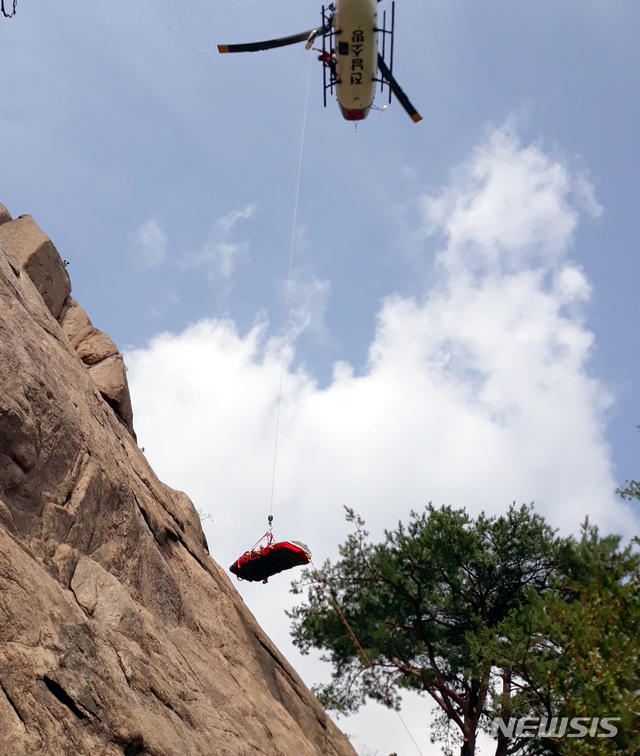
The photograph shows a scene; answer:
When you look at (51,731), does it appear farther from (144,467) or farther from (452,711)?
(452,711)

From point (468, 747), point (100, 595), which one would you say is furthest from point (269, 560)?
point (468, 747)

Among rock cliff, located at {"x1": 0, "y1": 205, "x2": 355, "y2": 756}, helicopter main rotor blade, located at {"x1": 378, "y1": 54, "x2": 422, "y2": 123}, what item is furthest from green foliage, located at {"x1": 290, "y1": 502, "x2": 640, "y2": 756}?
helicopter main rotor blade, located at {"x1": 378, "y1": 54, "x2": 422, "y2": 123}

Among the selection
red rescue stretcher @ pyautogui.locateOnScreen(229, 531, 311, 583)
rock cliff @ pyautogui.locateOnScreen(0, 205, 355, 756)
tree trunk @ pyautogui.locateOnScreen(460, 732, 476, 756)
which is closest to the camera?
rock cliff @ pyautogui.locateOnScreen(0, 205, 355, 756)

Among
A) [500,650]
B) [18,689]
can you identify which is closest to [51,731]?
[18,689]

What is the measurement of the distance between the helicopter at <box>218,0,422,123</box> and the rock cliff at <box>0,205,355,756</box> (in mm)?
7744

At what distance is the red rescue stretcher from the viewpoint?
49.4ft

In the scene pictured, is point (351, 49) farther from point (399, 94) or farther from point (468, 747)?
point (468, 747)

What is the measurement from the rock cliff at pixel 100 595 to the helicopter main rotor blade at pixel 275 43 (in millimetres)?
6350

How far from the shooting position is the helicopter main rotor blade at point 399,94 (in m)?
15.9

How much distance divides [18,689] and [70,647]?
107cm

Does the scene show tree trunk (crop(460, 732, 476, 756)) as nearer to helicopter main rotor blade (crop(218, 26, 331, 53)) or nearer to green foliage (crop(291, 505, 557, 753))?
green foliage (crop(291, 505, 557, 753))

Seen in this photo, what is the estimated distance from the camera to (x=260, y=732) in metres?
11.3

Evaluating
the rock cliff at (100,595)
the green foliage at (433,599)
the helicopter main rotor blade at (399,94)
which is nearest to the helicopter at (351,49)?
the helicopter main rotor blade at (399,94)

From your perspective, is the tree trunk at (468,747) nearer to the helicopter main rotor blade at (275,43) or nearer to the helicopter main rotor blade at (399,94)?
the helicopter main rotor blade at (399,94)
